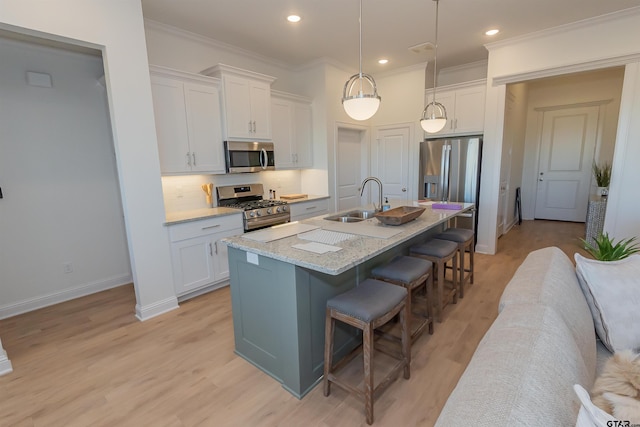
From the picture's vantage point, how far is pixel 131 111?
8.52 feet

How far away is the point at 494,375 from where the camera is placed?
86 cm

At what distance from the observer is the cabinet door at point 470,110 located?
433 cm

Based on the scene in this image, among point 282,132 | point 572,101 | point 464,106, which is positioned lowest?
point 282,132

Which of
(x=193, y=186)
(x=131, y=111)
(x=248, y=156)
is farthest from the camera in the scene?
(x=248, y=156)

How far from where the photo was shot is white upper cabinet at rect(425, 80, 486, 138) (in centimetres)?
433

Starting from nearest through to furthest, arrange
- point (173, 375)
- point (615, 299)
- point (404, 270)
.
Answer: point (615, 299), point (173, 375), point (404, 270)

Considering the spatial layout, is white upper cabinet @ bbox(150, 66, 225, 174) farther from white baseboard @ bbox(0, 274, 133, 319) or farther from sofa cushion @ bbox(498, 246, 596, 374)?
sofa cushion @ bbox(498, 246, 596, 374)

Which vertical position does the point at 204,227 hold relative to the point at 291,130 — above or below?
below

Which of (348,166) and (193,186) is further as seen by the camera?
(348,166)

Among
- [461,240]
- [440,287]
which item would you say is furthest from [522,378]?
[461,240]

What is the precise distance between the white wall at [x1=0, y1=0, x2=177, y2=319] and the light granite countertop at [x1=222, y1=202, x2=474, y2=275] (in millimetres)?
1175

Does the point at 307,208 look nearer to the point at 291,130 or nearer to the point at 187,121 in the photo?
the point at 291,130

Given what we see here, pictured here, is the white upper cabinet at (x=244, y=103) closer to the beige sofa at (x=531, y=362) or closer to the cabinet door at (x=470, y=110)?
the cabinet door at (x=470, y=110)

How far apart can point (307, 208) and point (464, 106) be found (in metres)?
2.77
